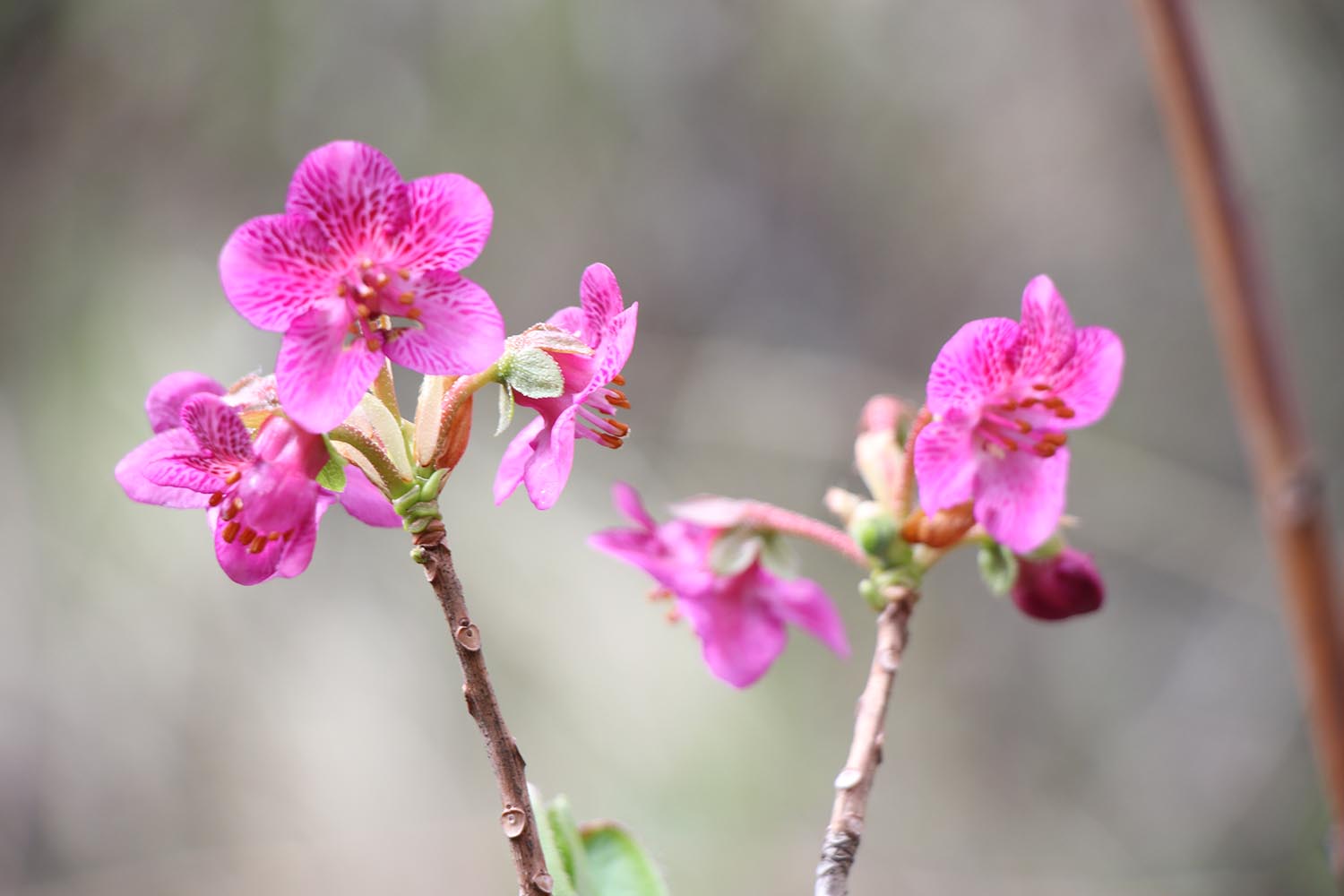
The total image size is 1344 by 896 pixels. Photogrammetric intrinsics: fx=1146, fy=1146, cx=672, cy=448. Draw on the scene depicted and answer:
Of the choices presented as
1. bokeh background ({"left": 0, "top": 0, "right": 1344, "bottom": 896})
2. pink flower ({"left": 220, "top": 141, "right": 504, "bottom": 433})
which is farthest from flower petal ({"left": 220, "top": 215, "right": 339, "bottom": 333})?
bokeh background ({"left": 0, "top": 0, "right": 1344, "bottom": 896})

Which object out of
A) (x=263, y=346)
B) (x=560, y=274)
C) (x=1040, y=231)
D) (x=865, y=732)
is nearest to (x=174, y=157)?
(x=263, y=346)

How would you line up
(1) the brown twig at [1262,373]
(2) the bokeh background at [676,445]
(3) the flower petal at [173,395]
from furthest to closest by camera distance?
(2) the bokeh background at [676,445] → (3) the flower petal at [173,395] → (1) the brown twig at [1262,373]

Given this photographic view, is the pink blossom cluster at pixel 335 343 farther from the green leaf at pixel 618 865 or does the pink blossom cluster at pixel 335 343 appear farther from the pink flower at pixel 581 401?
the green leaf at pixel 618 865

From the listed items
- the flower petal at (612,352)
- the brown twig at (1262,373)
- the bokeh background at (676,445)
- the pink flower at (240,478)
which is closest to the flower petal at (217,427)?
the pink flower at (240,478)

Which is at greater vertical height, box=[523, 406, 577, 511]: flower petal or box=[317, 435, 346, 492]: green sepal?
box=[523, 406, 577, 511]: flower petal

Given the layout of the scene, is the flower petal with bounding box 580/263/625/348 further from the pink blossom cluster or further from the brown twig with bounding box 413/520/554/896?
the brown twig with bounding box 413/520/554/896

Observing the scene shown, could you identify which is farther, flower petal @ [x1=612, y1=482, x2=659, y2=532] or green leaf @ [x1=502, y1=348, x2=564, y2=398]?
flower petal @ [x1=612, y1=482, x2=659, y2=532]

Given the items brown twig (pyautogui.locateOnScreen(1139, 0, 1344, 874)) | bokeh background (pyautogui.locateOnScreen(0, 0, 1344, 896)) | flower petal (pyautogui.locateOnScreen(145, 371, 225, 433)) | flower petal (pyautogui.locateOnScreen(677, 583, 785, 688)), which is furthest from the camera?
bokeh background (pyautogui.locateOnScreen(0, 0, 1344, 896))

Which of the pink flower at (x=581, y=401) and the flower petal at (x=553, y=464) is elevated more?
the pink flower at (x=581, y=401)
